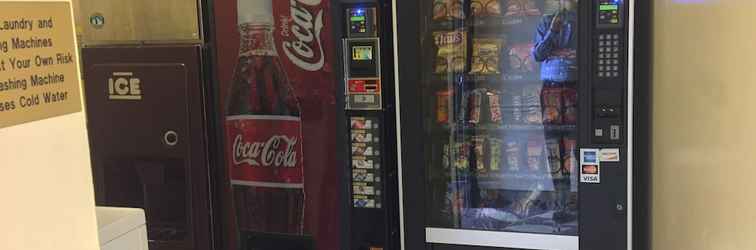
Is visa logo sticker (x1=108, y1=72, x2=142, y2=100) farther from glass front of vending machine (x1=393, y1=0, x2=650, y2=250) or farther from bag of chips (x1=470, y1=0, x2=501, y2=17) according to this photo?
bag of chips (x1=470, y1=0, x2=501, y2=17)

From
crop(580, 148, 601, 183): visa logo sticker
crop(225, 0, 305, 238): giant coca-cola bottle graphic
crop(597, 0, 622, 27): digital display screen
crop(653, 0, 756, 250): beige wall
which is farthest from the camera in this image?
crop(225, 0, 305, 238): giant coca-cola bottle graphic

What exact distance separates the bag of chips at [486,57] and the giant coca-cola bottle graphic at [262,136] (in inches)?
26.2

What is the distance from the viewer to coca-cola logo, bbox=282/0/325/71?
2531 millimetres

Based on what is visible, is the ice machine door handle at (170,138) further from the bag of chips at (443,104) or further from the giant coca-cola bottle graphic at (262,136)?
the bag of chips at (443,104)

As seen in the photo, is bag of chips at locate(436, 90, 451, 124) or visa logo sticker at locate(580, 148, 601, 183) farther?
bag of chips at locate(436, 90, 451, 124)

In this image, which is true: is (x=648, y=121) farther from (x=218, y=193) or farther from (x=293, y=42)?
(x=218, y=193)

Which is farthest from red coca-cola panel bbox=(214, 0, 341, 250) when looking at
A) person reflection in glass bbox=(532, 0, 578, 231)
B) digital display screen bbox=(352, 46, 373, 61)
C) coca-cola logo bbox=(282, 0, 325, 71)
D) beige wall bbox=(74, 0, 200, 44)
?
person reflection in glass bbox=(532, 0, 578, 231)

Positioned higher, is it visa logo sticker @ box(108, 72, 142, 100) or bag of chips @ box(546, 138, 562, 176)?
visa logo sticker @ box(108, 72, 142, 100)

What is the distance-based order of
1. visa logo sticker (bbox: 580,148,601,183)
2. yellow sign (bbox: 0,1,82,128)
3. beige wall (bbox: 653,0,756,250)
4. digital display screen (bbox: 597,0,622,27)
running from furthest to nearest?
visa logo sticker (bbox: 580,148,601,183) → digital display screen (bbox: 597,0,622,27) → beige wall (bbox: 653,0,756,250) → yellow sign (bbox: 0,1,82,128)

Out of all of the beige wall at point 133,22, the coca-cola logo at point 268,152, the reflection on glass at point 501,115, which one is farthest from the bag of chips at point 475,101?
the beige wall at point 133,22

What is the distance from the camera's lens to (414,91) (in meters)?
2.46

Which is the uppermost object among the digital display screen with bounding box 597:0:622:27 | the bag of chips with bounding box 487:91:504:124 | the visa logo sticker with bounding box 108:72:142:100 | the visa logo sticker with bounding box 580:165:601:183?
the digital display screen with bounding box 597:0:622:27

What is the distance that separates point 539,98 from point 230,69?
1.13 m

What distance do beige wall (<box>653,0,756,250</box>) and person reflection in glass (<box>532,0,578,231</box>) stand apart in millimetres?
277
